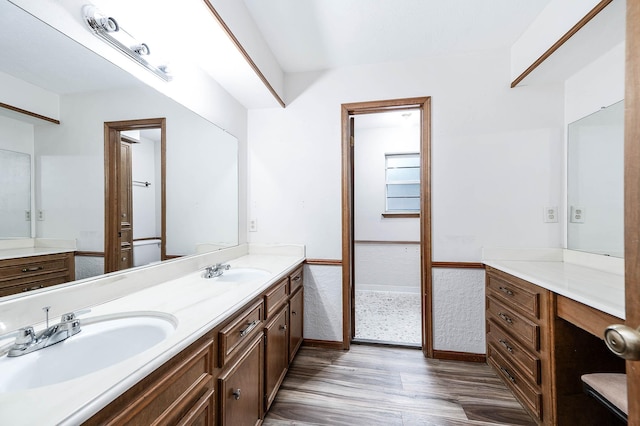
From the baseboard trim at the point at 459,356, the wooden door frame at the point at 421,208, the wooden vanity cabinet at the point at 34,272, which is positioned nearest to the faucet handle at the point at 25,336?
the wooden vanity cabinet at the point at 34,272

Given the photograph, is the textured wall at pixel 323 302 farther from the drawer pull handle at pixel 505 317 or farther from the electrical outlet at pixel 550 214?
the electrical outlet at pixel 550 214

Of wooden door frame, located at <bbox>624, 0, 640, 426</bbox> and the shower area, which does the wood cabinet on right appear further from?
the shower area

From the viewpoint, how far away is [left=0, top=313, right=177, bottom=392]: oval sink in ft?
2.22

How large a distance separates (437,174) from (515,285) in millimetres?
971

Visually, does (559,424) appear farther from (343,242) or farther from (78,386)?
(78,386)

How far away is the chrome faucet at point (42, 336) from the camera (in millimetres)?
712

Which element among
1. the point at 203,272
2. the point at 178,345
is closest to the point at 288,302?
the point at 203,272

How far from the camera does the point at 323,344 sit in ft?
7.55

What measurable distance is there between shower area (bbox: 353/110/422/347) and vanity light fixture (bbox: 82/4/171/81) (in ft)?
8.95

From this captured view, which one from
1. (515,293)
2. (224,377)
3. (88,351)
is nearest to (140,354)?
(88,351)

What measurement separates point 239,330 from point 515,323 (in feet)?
5.55

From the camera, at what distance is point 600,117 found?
1.67 m

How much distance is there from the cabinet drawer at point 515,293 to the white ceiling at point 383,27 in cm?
176

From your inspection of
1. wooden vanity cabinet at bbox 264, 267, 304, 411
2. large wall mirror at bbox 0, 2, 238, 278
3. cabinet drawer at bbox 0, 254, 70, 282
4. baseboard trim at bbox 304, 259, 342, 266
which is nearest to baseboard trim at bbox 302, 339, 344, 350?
wooden vanity cabinet at bbox 264, 267, 304, 411
